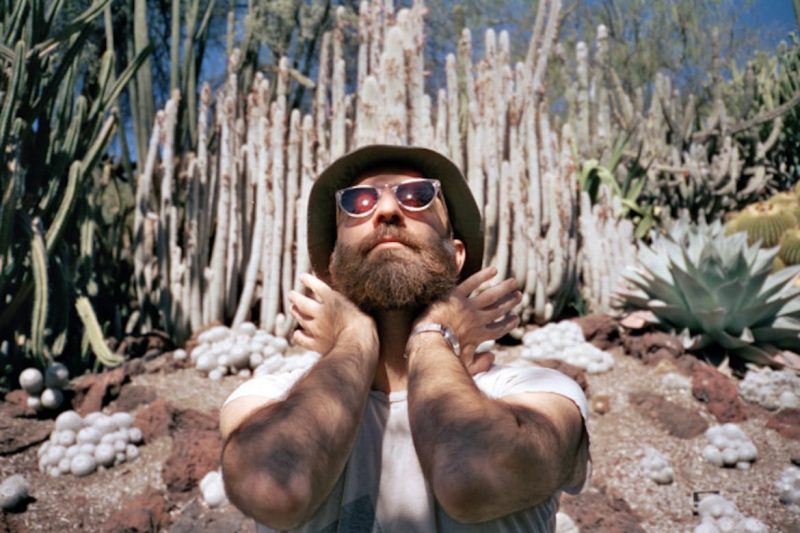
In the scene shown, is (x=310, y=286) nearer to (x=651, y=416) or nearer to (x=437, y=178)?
(x=437, y=178)

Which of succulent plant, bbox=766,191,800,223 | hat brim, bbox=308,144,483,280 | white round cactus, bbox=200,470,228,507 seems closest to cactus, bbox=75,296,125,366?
white round cactus, bbox=200,470,228,507

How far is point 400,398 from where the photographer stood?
1.78 m

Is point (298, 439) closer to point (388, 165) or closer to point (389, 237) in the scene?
point (389, 237)

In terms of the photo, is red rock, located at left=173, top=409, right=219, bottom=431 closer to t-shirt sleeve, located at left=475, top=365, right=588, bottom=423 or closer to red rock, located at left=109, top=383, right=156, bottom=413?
red rock, located at left=109, top=383, right=156, bottom=413

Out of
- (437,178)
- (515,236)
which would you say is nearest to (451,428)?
(437,178)

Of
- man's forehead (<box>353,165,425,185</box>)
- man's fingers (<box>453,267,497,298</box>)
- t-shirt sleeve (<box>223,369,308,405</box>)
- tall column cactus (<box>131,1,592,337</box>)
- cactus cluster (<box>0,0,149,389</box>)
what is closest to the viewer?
t-shirt sleeve (<box>223,369,308,405</box>)

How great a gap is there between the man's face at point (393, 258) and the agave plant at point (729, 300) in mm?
2551

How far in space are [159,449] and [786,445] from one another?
316cm

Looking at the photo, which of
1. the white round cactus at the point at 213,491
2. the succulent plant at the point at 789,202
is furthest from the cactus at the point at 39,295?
the succulent plant at the point at 789,202

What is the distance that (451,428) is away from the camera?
1.37 meters

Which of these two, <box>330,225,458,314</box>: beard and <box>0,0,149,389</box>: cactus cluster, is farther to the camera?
<box>0,0,149,389</box>: cactus cluster

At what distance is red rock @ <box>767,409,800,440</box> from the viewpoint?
336 centimetres

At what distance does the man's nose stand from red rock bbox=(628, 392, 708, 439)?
2.27 meters

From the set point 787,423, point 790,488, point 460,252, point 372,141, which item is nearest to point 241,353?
point 372,141
